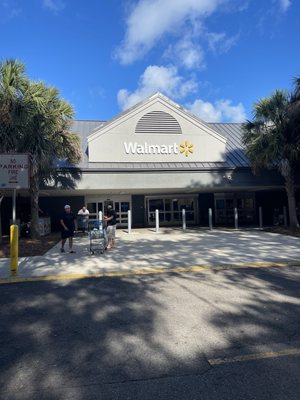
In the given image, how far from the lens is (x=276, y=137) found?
54.6ft

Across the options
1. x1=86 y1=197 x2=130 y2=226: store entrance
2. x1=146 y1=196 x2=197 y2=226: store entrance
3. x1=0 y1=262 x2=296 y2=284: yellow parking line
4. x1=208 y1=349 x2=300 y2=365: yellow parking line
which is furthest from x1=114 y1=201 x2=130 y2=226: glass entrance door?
x1=208 y1=349 x2=300 y2=365: yellow parking line

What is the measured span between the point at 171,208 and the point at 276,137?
33.5 ft

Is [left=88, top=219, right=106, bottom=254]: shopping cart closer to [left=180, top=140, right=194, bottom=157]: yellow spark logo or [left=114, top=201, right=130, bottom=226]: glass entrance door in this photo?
[left=180, top=140, right=194, bottom=157]: yellow spark logo

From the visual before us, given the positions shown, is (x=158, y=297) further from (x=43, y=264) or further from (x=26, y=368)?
(x=43, y=264)

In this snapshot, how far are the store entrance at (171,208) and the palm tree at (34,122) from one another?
10148 millimetres

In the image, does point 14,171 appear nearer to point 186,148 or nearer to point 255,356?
point 255,356

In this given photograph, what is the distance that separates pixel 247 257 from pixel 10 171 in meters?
7.23

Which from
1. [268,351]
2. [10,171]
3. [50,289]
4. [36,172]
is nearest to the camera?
[268,351]

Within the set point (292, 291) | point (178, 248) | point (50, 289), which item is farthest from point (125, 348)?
point (178, 248)

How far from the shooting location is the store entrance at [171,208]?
24.6 m

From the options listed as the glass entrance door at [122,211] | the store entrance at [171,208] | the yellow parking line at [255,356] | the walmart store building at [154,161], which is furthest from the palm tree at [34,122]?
the yellow parking line at [255,356]

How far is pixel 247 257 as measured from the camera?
10078 millimetres

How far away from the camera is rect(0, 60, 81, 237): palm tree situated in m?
12.8

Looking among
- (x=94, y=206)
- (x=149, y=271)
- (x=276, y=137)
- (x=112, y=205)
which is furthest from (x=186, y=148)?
(x=149, y=271)
